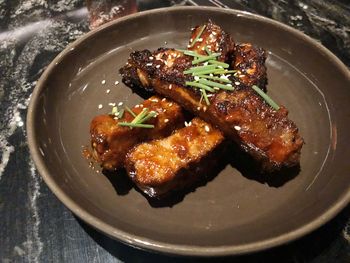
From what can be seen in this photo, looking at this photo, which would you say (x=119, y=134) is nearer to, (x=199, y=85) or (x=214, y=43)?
(x=199, y=85)

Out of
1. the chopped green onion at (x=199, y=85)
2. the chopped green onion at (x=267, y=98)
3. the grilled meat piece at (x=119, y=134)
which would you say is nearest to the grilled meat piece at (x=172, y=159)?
the grilled meat piece at (x=119, y=134)

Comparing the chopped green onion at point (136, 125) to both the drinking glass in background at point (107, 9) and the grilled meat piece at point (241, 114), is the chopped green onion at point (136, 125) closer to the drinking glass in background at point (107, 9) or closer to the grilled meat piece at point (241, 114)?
the grilled meat piece at point (241, 114)

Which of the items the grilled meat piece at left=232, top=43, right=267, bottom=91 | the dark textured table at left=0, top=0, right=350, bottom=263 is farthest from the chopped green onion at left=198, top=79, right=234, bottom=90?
the dark textured table at left=0, top=0, right=350, bottom=263

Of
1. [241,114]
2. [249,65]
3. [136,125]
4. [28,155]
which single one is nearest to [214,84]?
[241,114]

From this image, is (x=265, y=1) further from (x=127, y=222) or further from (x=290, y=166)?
(x=127, y=222)

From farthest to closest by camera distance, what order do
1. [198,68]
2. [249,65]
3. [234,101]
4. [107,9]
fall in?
1. [107,9]
2. [249,65]
3. [198,68]
4. [234,101]

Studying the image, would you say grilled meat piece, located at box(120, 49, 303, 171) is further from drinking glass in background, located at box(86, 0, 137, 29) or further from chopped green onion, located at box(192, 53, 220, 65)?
drinking glass in background, located at box(86, 0, 137, 29)
